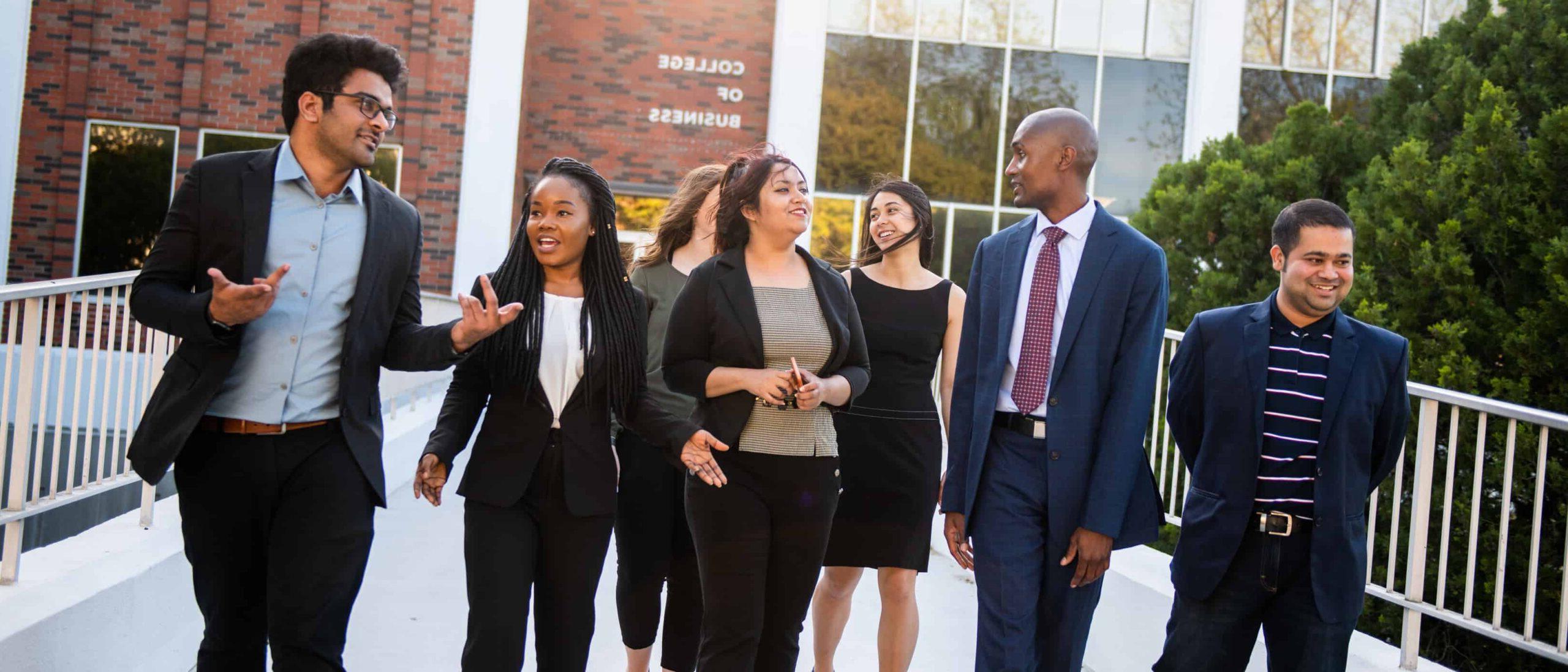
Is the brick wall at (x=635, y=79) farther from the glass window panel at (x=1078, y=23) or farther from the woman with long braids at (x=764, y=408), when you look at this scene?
the woman with long braids at (x=764, y=408)

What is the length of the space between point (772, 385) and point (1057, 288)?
881mm

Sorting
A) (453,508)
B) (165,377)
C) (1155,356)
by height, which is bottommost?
(453,508)

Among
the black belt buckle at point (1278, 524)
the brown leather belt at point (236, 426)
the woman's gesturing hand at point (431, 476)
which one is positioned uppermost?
the brown leather belt at point (236, 426)

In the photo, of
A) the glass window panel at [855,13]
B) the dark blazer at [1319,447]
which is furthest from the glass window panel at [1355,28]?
the dark blazer at [1319,447]

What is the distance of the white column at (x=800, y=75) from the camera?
1744cm

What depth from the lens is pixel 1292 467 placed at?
3.55 meters

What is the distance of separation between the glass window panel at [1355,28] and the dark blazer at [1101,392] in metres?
16.5

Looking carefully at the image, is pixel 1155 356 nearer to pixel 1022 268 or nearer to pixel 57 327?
pixel 1022 268

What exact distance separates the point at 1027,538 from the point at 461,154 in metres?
15.0

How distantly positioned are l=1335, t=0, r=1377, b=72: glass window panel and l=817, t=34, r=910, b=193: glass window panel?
6310 millimetres

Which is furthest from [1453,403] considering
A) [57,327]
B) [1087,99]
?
[57,327]

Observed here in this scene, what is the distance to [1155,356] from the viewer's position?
141 inches

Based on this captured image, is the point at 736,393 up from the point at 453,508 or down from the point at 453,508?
up

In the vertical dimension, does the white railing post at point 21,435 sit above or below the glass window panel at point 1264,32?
below
